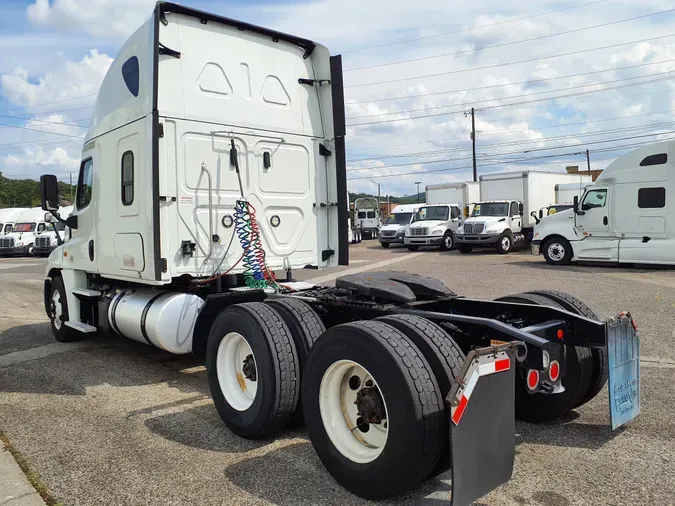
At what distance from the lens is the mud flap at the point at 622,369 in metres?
3.57

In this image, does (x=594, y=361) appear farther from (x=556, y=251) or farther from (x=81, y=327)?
(x=556, y=251)

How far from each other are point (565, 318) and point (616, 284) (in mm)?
9895

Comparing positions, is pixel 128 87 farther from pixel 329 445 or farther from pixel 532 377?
pixel 532 377

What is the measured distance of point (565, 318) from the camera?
12.8 feet

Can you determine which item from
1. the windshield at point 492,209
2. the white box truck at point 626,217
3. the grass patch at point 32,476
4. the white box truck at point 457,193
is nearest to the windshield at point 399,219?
the white box truck at point 457,193

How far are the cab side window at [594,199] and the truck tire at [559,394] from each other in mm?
13278

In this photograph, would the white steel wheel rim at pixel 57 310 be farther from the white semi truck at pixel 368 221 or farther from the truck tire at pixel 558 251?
the white semi truck at pixel 368 221

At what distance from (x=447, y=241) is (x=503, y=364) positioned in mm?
23638

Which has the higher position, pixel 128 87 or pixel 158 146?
pixel 128 87

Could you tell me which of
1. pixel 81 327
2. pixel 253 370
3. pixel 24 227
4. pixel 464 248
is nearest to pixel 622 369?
pixel 253 370

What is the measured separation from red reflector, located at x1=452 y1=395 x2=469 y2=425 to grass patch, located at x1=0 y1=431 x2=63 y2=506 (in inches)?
93.8

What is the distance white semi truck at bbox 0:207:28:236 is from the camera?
3375cm

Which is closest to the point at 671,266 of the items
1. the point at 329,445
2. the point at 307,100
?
the point at 307,100

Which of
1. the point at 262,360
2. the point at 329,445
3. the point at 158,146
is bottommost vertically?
the point at 329,445
